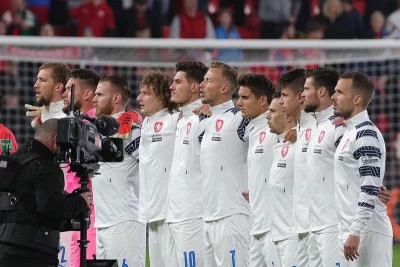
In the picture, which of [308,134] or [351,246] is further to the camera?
[308,134]

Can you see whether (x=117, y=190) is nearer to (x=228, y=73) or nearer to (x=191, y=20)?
(x=228, y=73)

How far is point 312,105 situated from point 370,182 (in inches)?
47.9

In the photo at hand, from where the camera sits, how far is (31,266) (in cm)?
1020

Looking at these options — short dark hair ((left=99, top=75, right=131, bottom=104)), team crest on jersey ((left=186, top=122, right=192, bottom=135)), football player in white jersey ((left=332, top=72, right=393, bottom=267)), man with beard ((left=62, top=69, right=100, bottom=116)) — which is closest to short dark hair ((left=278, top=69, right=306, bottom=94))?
football player in white jersey ((left=332, top=72, right=393, bottom=267))

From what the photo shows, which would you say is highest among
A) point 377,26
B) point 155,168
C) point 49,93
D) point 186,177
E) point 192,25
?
point 192,25

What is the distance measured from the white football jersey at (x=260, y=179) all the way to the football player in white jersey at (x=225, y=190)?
0.45 feet

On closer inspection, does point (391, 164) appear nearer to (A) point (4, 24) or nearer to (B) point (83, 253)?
(A) point (4, 24)

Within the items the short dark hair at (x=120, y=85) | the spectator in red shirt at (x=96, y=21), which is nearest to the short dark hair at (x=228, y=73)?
the short dark hair at (x=120, y=85)

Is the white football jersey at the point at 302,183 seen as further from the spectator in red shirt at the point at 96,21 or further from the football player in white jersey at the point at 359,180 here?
the spectator in red shirt at the point at 96,21

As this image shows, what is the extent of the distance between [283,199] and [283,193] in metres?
0.05

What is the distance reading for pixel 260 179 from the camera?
11930 mm

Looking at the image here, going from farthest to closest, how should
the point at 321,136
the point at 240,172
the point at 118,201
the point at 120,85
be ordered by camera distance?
1. the point at 120,85
2. the point at 118,201
3. the point at 240,172
4. the point at 321,136

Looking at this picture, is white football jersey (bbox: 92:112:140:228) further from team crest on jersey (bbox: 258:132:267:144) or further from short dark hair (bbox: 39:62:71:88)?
team crest on jersey (bbox: 258:132:267:144)

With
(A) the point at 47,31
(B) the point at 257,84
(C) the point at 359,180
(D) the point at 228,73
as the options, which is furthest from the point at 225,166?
(A) the point at 47,31
